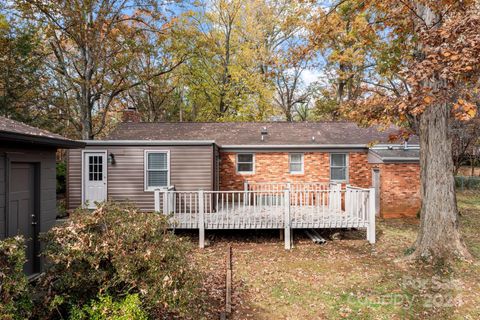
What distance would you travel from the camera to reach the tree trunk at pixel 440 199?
6.67 m

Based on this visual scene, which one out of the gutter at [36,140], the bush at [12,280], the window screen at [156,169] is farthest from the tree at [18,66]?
the bush at [12,280]

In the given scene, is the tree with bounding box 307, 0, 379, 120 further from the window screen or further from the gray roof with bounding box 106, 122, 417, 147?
the window screen

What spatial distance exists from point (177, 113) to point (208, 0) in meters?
10.1

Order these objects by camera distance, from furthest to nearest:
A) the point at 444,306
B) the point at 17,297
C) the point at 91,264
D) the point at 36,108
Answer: the point at 36,108 → the point at 444,306 → the point at 91,264 → the point at 17,297

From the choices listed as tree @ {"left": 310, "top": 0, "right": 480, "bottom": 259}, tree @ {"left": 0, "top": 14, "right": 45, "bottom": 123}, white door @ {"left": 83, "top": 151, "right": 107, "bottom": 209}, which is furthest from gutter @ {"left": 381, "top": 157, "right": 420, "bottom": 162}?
tree @ {"left": 0, "top": 14, "right": 45, "bottom": 123}

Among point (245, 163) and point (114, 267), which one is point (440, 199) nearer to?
point (114, 267)

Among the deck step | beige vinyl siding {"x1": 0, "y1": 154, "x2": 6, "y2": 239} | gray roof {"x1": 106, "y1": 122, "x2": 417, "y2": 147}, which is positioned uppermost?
gray roof {"x1": 106, "y1": 122, "x2": 417, "y2": 147}

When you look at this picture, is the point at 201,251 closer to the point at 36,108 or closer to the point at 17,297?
the point at 17,297

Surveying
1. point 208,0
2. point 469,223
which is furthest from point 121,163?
point 208,0

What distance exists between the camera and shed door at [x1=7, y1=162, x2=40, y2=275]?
4.86m

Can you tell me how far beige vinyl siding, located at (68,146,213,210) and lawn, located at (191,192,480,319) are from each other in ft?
10.0

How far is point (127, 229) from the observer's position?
3.87 meters

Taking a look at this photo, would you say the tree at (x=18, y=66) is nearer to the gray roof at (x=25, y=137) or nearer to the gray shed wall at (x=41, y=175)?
the gray shed wall at (x=41, y=175)

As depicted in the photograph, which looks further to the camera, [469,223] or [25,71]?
[25,71]
